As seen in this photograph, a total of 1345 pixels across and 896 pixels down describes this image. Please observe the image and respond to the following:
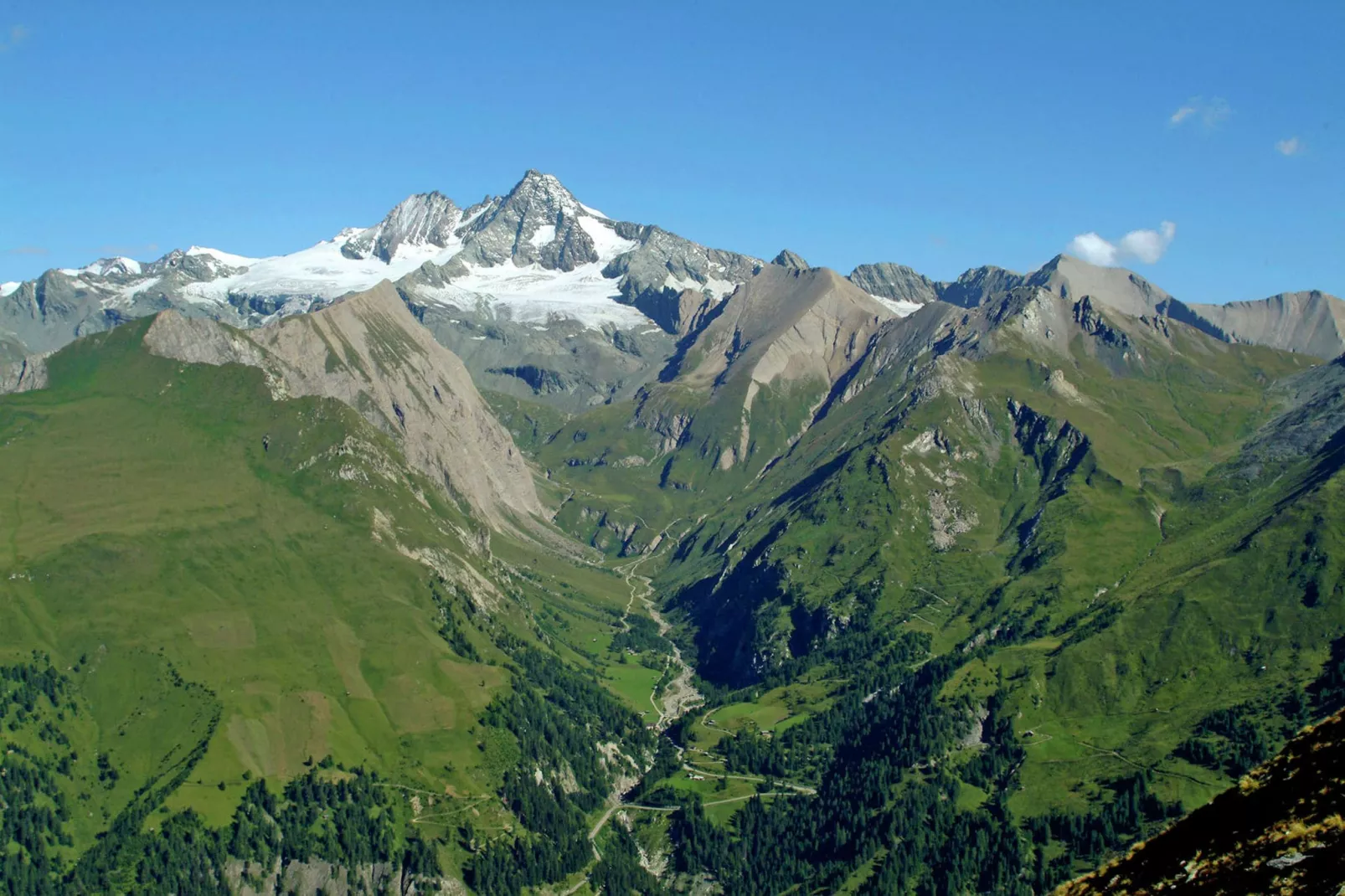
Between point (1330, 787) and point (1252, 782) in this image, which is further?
point (1252, 782)

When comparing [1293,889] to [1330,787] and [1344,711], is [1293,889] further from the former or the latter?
[1344,711]

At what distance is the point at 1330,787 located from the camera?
160 ft

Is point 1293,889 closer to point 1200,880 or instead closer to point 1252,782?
point 1200,880

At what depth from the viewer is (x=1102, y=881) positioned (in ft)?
178

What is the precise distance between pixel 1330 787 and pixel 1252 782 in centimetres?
657

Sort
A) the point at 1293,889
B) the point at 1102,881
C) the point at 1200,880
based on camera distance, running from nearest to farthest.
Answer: the point at 1293,889 → the point at 1200,880 → the point at 1102,881

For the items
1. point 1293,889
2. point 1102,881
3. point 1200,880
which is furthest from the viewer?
point 1102,881

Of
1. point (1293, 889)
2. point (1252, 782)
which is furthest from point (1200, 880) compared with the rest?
point (1252, 782)

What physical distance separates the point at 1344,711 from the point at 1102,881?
14.2 meters

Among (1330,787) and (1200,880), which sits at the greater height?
(1330,787)

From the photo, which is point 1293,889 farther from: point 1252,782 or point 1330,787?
Answer: point 1252,782

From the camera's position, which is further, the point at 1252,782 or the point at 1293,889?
the point at 1252,782

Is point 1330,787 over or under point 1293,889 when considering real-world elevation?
over

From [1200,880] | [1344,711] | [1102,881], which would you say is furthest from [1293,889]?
[1344,711]
